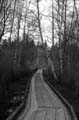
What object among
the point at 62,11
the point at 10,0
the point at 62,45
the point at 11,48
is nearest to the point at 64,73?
the point at 62,45

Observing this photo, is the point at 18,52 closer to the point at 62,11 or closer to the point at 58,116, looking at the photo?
the point at 62,11

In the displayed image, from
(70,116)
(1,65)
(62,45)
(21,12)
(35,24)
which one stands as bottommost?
(70,116)

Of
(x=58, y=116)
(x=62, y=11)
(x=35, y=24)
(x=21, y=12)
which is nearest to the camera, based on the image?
(x=58, y=116)

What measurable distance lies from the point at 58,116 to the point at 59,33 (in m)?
16.7

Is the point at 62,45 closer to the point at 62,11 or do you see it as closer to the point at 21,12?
the point at 62,11

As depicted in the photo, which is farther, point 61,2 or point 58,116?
point 61,2

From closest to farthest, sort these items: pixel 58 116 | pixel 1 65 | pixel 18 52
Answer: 1. pixel 58 116
2. pixel 1 65
3. pixel 18 52

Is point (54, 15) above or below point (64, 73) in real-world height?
above

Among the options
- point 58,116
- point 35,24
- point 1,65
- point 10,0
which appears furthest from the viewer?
point 35,24

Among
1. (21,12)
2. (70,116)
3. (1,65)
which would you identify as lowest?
(70,116)

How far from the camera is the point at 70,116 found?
34.8 ft

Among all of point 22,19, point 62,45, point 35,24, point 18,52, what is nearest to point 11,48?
point 18,52

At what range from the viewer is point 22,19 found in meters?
33.7

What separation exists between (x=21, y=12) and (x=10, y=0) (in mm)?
7883
